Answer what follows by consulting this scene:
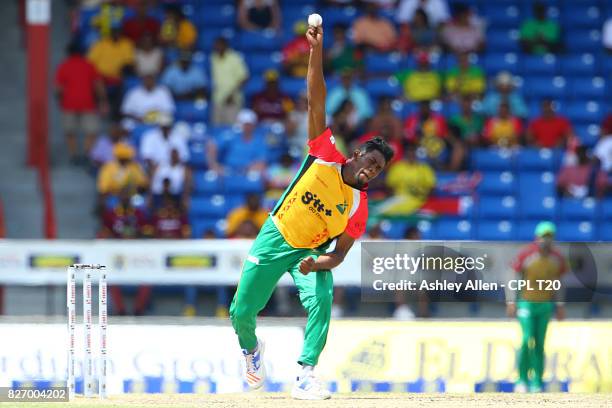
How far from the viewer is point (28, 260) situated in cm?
1462

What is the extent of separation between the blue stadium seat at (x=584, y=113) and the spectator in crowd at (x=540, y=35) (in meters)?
1.00

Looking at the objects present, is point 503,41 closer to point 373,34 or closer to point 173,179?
point 373,34

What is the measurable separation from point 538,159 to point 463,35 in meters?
2.28

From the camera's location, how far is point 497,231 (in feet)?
54.6

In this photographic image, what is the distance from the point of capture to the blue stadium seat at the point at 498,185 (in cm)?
1708

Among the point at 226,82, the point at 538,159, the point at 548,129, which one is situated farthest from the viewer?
the point at 226,82

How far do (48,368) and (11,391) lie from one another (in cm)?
261

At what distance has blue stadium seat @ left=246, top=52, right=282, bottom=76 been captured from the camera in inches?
730

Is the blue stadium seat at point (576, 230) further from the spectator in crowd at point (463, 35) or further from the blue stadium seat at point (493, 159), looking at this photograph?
the spectator in crowd at point (463, 35)

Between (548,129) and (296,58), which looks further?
(296,58)

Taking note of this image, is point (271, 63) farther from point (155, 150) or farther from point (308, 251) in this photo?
point (308, 251)

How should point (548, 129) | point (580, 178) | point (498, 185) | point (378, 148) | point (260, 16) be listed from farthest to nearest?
point (260, 16), point (548, 129), point (498, 185), point (580, 178), point (378, 148)

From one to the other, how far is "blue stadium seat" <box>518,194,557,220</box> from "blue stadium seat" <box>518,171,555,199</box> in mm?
48

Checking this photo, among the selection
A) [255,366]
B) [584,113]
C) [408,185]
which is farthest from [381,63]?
[255,366]
